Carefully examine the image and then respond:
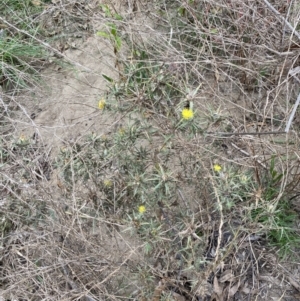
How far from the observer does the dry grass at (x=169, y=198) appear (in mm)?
2008

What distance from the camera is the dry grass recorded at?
6.59 ft

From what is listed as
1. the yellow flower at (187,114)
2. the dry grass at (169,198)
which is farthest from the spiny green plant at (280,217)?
the yellow flower at (187,114)

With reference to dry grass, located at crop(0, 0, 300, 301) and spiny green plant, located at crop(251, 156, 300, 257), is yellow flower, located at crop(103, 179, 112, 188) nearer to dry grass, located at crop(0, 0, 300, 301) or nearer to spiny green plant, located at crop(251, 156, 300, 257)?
dry grass, located at crop(0, 0, 300, 301)

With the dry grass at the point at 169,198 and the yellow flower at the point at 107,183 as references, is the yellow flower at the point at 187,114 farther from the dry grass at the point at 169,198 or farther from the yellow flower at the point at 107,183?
the yellow flower at the point at 107,183

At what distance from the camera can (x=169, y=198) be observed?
2059 mm

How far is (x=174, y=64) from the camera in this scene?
7.82ft

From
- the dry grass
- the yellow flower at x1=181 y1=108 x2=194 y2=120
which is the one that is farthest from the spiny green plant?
the yellow flower at x1=181 y1=108 x2=194 y2=120

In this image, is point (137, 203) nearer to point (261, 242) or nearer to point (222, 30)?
point (261, 242)

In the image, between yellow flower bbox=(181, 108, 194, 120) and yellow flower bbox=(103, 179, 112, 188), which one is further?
yellow flower bbox=(103, 179, 112, 188)

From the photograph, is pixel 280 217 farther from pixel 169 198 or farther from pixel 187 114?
pixel 187 114

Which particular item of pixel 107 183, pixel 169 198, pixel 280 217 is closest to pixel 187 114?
pixel 169 198

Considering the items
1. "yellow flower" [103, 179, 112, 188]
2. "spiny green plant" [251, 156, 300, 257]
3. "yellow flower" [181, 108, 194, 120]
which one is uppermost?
"yellow flower" [181, 108, 194, 120]

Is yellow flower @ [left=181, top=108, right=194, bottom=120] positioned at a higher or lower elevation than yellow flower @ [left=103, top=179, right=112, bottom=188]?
higher

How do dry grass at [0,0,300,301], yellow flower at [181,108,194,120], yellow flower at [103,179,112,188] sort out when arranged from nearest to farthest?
yellow flower at [181,108,194,120] < dry grass at [0,0,300,301] < yellow flower at [103,179,112,188]
